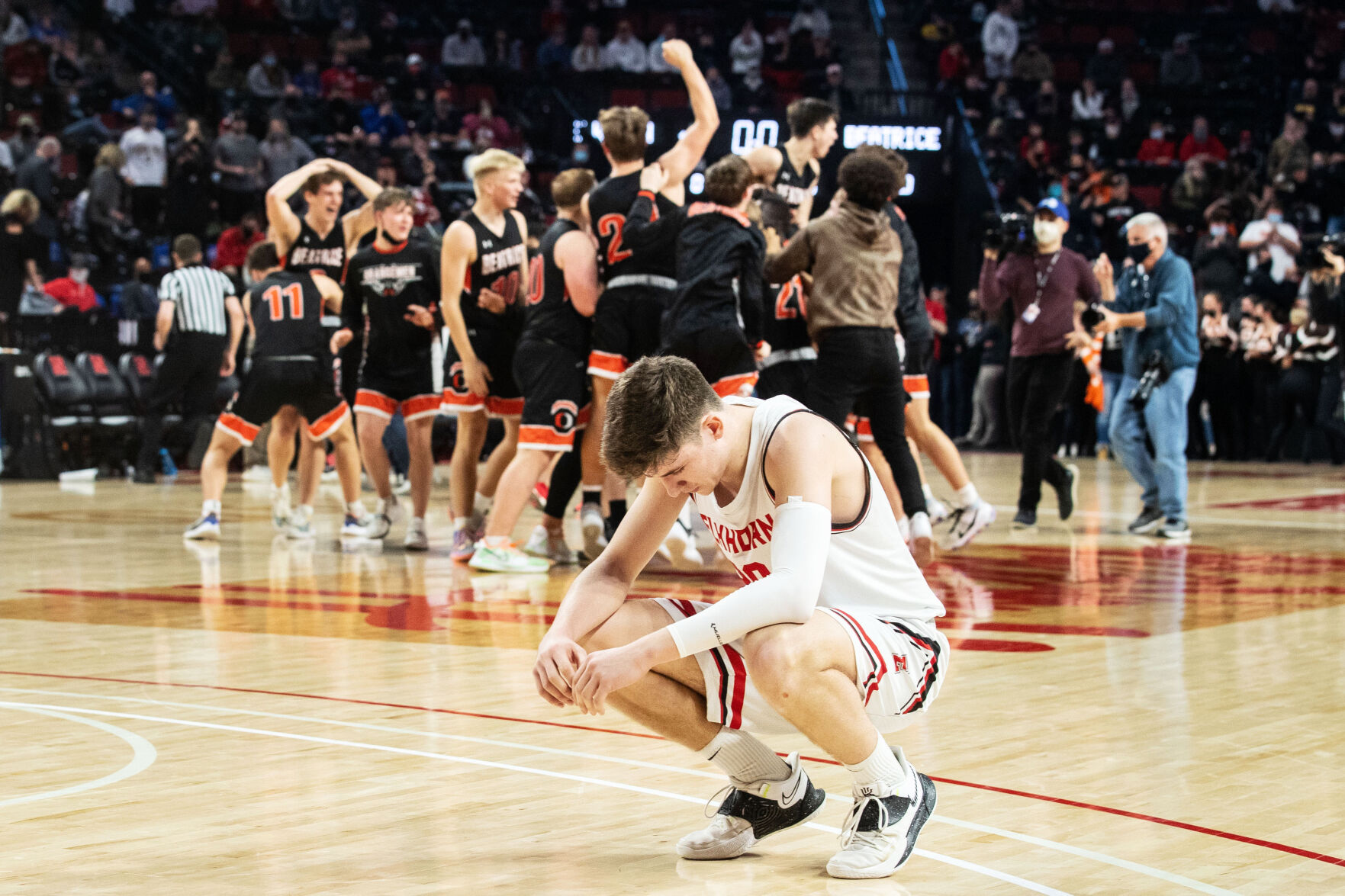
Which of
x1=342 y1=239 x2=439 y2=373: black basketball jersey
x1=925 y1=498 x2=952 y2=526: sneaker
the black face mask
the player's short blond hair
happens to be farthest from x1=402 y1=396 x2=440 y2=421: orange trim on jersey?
the black face mask

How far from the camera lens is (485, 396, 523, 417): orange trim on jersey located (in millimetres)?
8141

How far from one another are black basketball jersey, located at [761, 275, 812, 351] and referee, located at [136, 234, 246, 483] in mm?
6650

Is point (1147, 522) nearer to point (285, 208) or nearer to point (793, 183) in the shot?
point (793, 183)

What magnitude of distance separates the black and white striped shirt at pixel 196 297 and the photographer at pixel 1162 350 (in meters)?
7.48

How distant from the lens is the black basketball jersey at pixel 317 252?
934cm

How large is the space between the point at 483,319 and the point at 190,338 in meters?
6.11

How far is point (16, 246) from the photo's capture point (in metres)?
15.4

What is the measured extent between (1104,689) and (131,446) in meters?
12.1

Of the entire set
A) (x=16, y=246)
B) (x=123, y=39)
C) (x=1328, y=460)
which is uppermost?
(x=123, y=39)

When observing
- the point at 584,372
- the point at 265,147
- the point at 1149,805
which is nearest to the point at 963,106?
the point at 265,147

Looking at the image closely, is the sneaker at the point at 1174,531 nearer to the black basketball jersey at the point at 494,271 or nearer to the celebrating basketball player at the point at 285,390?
the black basketball jersey at the point at 494,271

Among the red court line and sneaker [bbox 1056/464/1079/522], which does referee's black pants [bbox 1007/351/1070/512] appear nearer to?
sneaker [bbox 1056/464/1079/522]

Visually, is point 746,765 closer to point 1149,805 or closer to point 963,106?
point 1149,805

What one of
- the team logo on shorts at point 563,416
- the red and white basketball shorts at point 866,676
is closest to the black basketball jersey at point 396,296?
the team logo on shorts at point 563,416
